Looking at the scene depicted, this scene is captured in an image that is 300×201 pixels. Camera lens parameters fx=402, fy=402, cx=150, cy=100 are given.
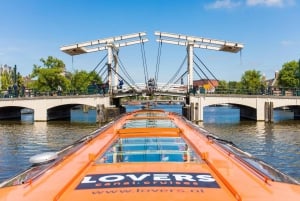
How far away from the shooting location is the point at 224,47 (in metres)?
41.8

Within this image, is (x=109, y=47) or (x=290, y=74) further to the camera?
(x=290, y=74)

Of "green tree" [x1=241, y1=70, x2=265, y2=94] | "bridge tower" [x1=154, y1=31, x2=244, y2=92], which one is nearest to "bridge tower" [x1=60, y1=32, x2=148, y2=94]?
"bridge tower" [x1=154, y1=31, x2=244, y2=92]

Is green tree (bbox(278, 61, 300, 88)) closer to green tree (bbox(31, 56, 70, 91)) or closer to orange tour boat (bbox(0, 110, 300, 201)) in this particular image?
green tree (bbox(31, 56, 70, 91))

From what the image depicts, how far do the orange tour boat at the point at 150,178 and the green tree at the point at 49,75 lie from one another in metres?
56.6

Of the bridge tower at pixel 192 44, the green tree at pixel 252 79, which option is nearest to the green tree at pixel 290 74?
the green tree at pixel 252 79

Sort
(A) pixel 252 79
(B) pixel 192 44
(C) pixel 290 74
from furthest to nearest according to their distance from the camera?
1. (A) pixel 252 79
2. (C) pixel 290 74
3. (B) pixel 192 44

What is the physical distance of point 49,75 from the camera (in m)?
59.5

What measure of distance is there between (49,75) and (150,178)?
58495mm

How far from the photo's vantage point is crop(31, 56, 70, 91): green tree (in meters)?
59.7

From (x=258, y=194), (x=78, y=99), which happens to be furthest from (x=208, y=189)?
(x=78, y=99)

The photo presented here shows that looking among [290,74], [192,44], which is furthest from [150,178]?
[290,74]

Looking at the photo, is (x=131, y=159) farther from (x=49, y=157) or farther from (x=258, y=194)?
(x=258, y=194)

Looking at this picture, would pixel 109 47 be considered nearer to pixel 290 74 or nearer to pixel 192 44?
pixel 192 44

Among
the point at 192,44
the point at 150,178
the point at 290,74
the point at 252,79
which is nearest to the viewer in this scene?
the point at 150,178
